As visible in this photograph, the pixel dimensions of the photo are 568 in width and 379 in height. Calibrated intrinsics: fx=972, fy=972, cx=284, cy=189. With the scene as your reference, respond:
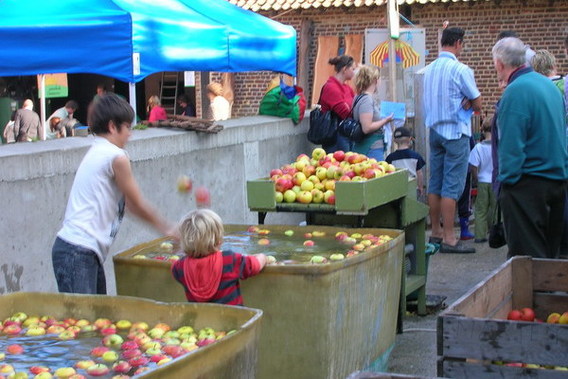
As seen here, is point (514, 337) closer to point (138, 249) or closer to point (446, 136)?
point (138, 249)

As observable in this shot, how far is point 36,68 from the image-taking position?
25.4 feet

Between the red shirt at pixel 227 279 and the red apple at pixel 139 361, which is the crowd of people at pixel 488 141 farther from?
the red apple at pixel 139 361

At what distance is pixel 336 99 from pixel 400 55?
3461 millimetres

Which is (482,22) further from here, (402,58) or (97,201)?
(97,201)

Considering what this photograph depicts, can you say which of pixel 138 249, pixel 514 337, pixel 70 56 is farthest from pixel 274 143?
pixel 514 337

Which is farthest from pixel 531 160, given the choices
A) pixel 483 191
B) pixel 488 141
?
pixel 488 141

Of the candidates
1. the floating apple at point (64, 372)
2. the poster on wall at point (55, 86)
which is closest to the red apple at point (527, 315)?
the floating apple at point (64, 372)

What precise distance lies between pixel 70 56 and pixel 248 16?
3594mm

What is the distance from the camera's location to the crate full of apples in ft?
21.1

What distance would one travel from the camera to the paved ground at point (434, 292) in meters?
6.55

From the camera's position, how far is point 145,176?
7.61 meters

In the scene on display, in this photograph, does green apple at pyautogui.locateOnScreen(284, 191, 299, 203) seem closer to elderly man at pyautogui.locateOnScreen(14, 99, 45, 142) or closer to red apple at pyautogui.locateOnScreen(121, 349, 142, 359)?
red apple at pyautogui.locateOnScreen(121, 349, 142, 359)

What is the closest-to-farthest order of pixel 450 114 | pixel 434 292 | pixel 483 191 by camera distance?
pixel 434 292, pixel 450 114, pixel 483 191

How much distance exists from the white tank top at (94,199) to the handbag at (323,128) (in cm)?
537
